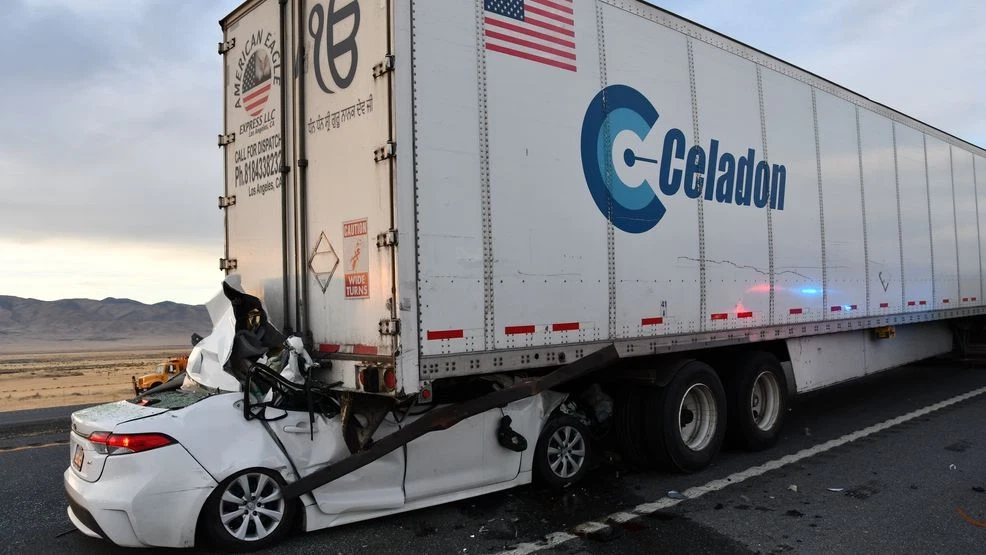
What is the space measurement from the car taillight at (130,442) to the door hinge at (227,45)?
12.1 feet

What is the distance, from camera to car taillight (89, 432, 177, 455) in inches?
162

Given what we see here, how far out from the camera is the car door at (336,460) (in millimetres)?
4586

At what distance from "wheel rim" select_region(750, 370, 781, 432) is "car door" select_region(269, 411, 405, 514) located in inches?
165

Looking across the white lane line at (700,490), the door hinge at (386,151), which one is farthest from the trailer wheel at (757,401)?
the door hinge at (386,151)

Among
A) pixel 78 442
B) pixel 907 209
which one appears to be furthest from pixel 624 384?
pixel 907 209

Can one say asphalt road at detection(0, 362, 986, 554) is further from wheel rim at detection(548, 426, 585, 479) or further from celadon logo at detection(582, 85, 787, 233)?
celadon logo at detection(582, 85, 787, 233)

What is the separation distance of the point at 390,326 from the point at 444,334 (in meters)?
0.38

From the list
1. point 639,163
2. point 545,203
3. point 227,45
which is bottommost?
point 545,203

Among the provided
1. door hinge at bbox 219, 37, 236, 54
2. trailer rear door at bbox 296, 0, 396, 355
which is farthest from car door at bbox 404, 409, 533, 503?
door hinge at bbox 219, 37, 236, 54

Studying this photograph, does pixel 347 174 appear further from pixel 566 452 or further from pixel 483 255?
pixel 566 452

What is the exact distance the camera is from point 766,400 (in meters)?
7.47

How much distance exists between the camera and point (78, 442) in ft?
14.6

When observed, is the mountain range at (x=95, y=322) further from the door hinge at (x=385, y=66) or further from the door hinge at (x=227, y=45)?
the door hinge at (x=385, y=66)

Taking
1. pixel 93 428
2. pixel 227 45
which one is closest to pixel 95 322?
pixel 227 45
